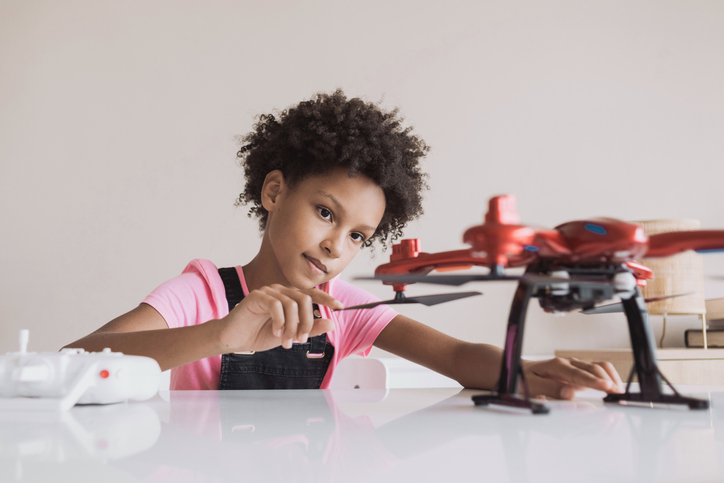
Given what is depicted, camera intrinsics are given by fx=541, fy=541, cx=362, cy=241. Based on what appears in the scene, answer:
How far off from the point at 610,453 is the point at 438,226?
1669 millimetres

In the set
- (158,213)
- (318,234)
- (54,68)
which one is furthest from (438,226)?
(54,68)

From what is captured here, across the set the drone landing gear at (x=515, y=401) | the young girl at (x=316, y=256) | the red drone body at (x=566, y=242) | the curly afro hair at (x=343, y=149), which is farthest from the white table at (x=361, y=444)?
the curly afro hair at (x=343, y=149)

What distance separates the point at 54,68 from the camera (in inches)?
71.6

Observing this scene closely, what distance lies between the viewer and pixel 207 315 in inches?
38.7

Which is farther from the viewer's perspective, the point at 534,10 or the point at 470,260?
the point at 534,10

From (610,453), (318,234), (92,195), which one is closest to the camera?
(610,453)

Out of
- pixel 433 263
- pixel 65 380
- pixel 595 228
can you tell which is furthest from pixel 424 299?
pixel 65 380

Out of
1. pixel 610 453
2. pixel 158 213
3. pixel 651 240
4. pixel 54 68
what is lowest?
pixel 610 453

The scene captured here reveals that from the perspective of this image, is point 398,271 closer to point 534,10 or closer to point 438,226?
point 438,226

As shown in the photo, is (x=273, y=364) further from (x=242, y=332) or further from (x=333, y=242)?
(x=242, y=332)

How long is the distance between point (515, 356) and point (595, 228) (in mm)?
111

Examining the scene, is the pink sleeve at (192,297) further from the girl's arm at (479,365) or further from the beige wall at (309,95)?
the beige wall at (309,95)

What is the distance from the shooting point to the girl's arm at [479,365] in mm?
542

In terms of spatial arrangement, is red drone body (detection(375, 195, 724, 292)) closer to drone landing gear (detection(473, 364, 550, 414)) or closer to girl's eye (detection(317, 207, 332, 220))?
drone landing gear (detection(473, 364, 550, 414))
